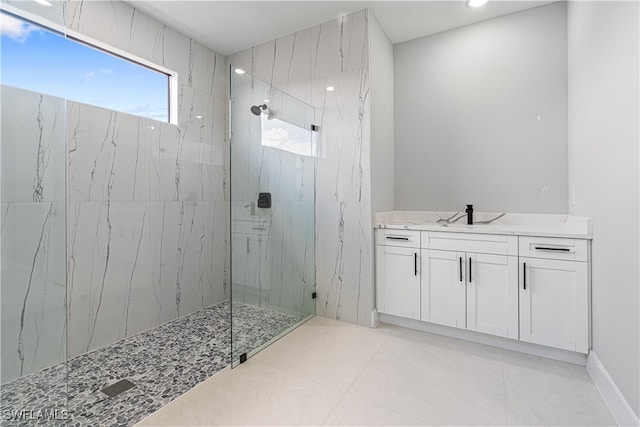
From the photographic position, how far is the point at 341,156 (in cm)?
282

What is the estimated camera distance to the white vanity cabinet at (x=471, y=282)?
2.20 meters

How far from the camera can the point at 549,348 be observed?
6.97 feet

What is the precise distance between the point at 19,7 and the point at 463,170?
3262mm

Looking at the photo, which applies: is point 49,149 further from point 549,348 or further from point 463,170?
point 549,348

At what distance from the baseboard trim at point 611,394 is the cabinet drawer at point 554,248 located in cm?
63

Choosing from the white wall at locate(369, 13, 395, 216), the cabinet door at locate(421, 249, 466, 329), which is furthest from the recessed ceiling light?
the cabinet door at locate(421, 249, 466, 329)

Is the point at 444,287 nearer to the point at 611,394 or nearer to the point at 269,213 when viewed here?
the point at 611,394

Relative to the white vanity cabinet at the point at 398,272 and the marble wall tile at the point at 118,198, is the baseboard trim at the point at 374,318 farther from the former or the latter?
the marble wall tile at the point at 118,198

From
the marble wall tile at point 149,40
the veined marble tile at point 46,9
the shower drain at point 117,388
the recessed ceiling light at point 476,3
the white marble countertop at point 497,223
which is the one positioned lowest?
the shower drain at point 117,388

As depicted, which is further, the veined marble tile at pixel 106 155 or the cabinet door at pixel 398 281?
the cabinet door at pixel 398 281

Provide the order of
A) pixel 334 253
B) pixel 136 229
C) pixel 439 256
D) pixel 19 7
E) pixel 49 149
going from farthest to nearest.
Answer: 1. pixel 334 253
2. pixel 136 229
3. pixel 439 256
4. pixel 49 149
5. pixel 19 7

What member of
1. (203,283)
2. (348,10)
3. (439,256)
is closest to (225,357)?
(203,283)

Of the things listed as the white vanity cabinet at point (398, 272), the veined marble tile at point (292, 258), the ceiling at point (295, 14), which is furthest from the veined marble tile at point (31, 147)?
the white vanity cabinet at point (398, 272)

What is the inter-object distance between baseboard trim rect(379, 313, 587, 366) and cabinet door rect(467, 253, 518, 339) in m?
0.11
